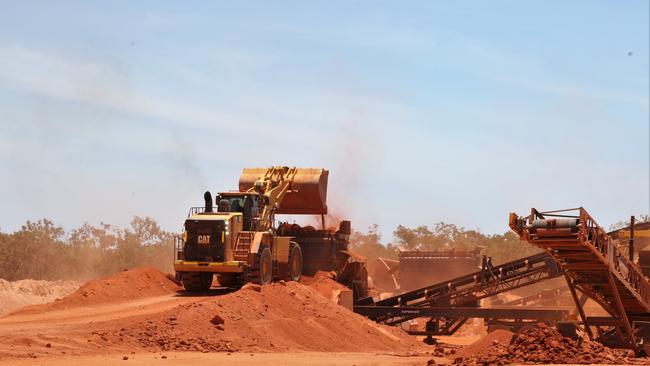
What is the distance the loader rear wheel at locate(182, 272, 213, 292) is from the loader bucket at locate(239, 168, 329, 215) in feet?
15.0

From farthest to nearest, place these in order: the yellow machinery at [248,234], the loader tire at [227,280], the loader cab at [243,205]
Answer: the loader tire at [227,280], the loader cab at [243,205], the yellow machinery at [248,234]

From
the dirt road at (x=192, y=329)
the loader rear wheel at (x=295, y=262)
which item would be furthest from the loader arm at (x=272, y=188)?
the dirt road at (x=192, y=329)

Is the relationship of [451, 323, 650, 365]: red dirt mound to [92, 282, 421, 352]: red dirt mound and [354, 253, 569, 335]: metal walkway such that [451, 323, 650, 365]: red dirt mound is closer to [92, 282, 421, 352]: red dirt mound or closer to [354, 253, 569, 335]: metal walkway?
[92, 282, 421, 352]: red dirt mound

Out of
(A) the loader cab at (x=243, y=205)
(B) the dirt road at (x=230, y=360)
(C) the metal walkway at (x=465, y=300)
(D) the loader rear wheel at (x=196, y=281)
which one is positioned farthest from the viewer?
(A) the loader cab at (x=243, y=205)

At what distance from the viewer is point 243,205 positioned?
3366 cm

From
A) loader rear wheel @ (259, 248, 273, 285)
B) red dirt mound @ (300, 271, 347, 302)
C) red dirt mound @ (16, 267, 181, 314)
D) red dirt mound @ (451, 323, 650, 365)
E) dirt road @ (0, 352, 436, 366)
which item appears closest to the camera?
dirt road @ (0, 352, 436, 366)

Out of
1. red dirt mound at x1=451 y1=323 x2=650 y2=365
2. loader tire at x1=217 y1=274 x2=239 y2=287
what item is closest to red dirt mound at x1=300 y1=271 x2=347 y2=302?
loader tire at x1=217 y1=274 x2=239 y2=287

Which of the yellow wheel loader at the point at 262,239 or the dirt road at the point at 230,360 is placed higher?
the yellow wheel loader at the point at 262,239

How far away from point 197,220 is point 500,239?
6338 centimetres

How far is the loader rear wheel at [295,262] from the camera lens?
35550 millimetres

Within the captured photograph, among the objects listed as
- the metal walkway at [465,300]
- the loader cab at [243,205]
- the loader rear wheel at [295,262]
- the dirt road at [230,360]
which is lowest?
the dirt road at [230,360]

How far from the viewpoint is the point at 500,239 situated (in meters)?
92.1

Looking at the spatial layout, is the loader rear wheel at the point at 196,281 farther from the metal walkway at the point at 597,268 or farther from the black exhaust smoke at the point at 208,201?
the metal walkway at the point at 597,268

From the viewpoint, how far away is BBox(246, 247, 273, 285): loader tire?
32250 millimetres
